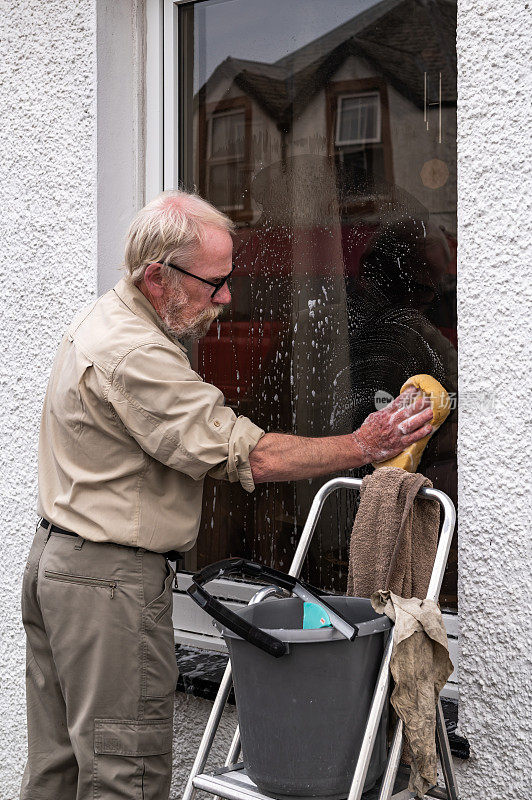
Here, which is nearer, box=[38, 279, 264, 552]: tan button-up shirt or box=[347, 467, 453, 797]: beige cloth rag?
box=[347, 467, 453, 797]: beige cloth rag

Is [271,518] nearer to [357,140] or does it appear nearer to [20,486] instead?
[20,486]

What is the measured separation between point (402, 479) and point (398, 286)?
0.89 metres

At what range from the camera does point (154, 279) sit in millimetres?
2639

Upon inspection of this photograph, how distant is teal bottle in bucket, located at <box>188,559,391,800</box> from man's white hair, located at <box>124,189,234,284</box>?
89 cm

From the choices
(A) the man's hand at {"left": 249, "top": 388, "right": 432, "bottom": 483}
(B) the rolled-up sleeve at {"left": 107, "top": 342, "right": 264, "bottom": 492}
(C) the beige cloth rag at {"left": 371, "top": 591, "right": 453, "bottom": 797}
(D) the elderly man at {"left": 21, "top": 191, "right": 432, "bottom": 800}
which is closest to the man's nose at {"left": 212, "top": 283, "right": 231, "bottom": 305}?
(D) the elderly man at {"left": 21, "top": 191, "right": 432, "bottom": 800}

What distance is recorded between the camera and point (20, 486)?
3.68 meters

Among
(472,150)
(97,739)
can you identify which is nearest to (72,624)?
(97,739)

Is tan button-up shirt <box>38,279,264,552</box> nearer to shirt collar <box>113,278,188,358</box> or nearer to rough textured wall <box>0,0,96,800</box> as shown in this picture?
shirt collar <box>113,278,188,358</box>

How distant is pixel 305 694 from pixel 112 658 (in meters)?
0.60

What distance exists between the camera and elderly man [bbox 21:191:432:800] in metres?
2.44

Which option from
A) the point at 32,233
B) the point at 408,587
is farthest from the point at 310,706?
the point at 32,233

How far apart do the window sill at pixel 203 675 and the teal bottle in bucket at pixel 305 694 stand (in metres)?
0.63

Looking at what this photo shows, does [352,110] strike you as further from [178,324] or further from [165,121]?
[178,324]

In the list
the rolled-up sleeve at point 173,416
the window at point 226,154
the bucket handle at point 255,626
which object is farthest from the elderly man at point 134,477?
the window at point 226,154
